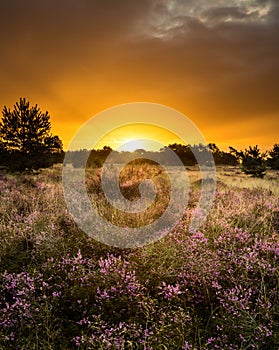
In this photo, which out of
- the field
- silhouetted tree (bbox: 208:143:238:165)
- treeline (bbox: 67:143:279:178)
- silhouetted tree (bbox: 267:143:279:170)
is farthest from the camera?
silhouetted tree (bbox: 208:143:238:165)

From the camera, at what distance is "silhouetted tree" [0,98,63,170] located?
19625mm

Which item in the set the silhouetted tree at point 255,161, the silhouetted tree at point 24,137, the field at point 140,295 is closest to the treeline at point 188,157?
the silhouetted tree at point 255,161

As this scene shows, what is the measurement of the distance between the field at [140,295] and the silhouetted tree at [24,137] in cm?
1630

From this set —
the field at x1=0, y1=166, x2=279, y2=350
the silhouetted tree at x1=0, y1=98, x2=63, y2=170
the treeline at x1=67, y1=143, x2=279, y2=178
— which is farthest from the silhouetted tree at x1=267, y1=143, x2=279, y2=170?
the field at x1=0, y1=166, x2=279, y2=350

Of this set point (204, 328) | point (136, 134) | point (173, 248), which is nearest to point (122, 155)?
point (136, 134)

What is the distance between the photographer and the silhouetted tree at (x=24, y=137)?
1962 cm

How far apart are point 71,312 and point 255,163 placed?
2302cm

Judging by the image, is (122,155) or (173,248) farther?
(122,155)

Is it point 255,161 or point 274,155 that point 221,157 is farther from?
point 255,161

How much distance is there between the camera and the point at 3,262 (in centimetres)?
395

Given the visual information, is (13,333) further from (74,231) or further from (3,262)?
(74,231)

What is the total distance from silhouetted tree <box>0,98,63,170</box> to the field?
1630 centimetres

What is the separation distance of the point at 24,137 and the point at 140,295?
1911cm

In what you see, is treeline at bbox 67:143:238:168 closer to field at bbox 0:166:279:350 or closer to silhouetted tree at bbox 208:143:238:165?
silhouetted tree at bbox 208:143:238:165
